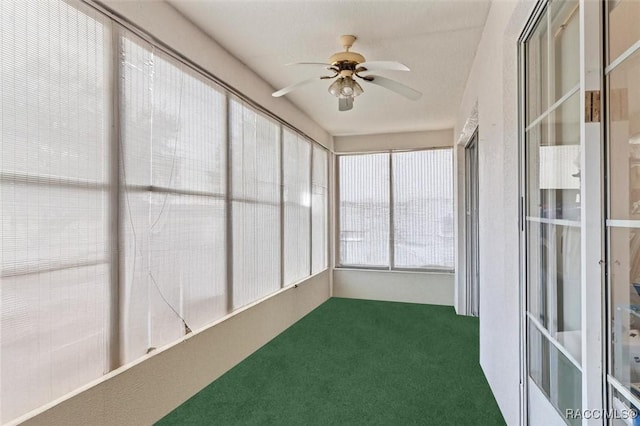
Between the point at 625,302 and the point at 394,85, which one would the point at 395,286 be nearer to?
the point at 394,85

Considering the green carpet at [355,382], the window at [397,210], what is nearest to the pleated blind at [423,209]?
the window at [397,210]

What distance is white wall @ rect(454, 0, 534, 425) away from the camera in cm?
193

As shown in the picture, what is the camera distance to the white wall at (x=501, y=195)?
193cm

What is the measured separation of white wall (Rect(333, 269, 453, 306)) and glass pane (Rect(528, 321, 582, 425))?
11.5 feet

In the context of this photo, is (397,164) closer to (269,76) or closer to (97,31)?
(269,76)

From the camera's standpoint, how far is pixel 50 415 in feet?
5.15

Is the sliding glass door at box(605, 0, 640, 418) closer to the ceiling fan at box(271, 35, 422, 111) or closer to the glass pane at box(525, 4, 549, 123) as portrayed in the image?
the glass pane at box(525, 4, 549, 123)

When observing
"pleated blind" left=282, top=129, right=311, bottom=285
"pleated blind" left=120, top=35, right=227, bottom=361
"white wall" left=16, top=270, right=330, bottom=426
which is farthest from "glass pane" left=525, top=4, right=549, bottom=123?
"pleated blind" left=282, top=129, right=311, bottom=285

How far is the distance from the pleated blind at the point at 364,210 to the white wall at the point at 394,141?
15 centimetres

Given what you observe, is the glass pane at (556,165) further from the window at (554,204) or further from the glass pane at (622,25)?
the glass pane at (622,25)

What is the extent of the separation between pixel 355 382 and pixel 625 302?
2.09m

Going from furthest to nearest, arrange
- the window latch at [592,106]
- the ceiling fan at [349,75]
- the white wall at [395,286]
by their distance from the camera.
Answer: the white wall at [395,286] < the ceiling fan at [349,75] < the window latch at [592,106]

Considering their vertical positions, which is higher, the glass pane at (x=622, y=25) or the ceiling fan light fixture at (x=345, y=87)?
the ceiling fan light fixture at (x=345, y=87)

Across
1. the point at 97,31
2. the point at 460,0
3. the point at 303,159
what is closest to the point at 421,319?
the point at 303,159
